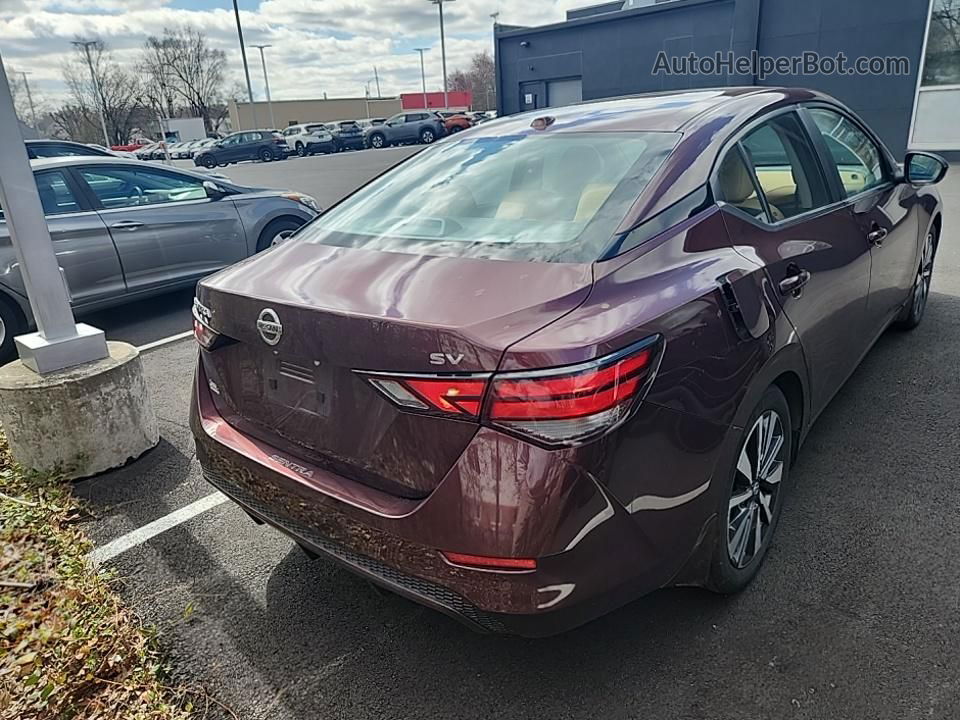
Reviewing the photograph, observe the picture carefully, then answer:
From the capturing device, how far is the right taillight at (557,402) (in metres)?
1.57

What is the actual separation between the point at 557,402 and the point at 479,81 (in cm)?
9285

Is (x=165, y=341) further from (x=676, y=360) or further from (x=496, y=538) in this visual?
(x=676, y=360)

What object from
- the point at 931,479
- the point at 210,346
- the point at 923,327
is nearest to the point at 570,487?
the point at 210,346

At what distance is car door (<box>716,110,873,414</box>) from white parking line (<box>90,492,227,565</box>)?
7.89 ft

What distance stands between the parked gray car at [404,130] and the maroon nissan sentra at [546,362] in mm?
36438

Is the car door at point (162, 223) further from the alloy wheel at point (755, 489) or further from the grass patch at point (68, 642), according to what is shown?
the alloy wheel at point (755, 489)

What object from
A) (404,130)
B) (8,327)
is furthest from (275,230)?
(404,130)

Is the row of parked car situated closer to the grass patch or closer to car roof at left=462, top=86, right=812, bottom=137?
car roof at left=462, top=86, right=812, bottom=137

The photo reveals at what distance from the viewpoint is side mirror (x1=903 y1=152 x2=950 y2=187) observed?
13.0 feet

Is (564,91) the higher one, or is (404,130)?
(564,91)

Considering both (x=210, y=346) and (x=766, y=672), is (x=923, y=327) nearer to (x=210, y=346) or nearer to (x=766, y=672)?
(x=766, y=672)

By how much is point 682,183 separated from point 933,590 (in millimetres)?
1637

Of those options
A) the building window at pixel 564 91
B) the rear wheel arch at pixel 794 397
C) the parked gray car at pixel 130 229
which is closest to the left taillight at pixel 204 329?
the rear wheel arch at pixel 794 397

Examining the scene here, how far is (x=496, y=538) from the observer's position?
163 centimetres
